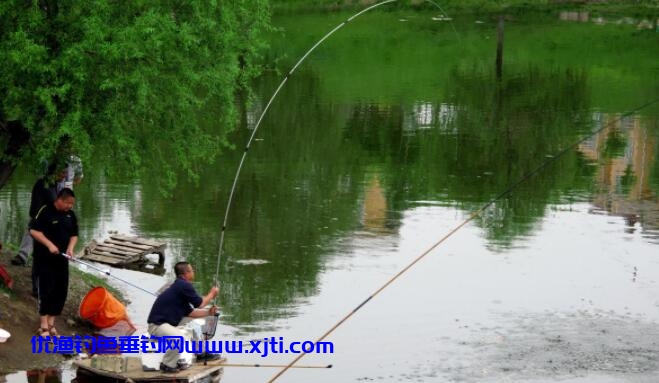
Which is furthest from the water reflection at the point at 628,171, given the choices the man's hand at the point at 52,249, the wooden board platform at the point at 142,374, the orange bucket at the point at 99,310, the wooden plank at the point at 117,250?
the man's hand at the point at 52,249

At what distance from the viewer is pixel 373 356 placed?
15.6m

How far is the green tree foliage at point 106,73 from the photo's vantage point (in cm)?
1528

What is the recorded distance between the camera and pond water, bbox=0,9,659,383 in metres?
16.0

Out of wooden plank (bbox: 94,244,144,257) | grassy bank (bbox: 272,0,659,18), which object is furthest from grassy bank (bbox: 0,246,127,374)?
grassy bank (bbox: 272,0,659,18)

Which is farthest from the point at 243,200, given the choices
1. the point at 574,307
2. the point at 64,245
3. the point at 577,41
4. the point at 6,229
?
the point at 577,41

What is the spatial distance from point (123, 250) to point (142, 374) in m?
6.91

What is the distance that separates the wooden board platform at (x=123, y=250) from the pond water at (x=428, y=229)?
291 mm

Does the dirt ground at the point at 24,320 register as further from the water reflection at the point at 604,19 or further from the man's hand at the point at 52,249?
the water reflection at the point at 604,19

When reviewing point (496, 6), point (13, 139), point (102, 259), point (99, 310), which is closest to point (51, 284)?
point (99, 310)

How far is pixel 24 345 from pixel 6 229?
25.7 feet

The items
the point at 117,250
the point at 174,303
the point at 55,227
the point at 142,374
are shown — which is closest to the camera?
the point at 142,374

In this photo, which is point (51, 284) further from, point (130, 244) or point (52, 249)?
point (130, 244)

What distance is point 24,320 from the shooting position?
15.0 metres

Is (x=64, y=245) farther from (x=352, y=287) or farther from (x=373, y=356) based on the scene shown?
(x=352, y=287)
